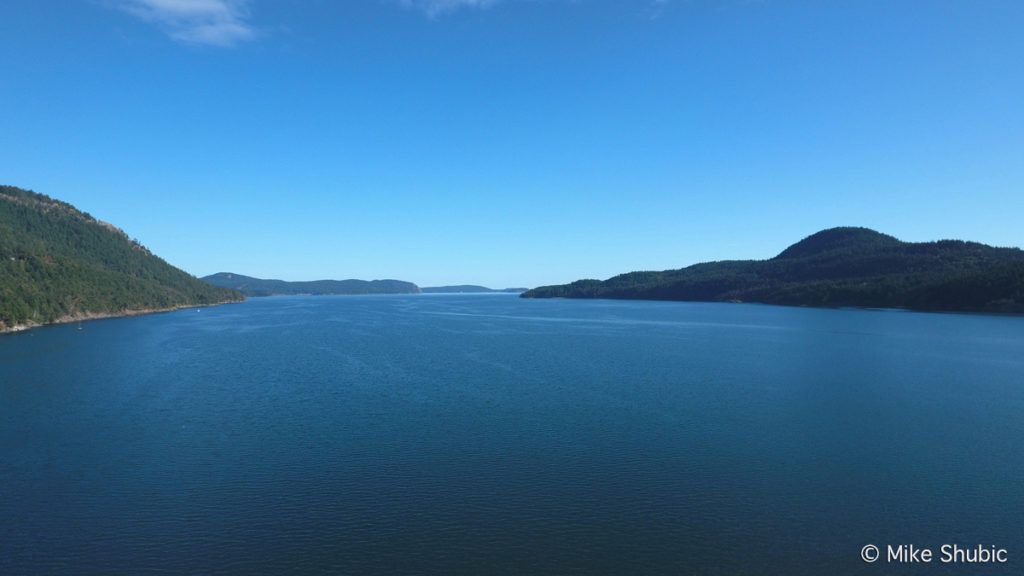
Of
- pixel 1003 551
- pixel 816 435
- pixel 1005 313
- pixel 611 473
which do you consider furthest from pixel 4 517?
pixel 1005 313

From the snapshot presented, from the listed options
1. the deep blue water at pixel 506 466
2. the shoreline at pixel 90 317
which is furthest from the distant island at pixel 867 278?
the shoreline at pixel 90 317

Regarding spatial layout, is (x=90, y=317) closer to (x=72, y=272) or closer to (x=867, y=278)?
(x=72, y=272)

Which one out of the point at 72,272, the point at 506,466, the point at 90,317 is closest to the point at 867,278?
the point at 506,466

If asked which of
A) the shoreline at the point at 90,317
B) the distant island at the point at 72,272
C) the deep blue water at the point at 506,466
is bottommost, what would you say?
the deep blue water at the point at 506,466

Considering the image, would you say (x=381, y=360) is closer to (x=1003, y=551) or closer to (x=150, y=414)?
(x=150, y=414)

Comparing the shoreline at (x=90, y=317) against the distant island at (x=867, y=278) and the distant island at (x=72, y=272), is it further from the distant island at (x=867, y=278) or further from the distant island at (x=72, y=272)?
the distant island at (x=867, y=278)

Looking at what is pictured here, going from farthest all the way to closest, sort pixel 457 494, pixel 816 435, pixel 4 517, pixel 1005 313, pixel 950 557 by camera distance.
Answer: pixel 1005 313, pixel 816 435, pixel 457 494, pixel 4 517, pixel 950 557
